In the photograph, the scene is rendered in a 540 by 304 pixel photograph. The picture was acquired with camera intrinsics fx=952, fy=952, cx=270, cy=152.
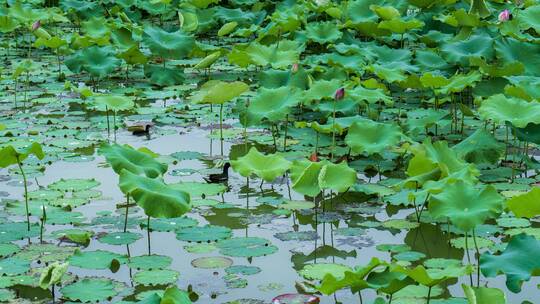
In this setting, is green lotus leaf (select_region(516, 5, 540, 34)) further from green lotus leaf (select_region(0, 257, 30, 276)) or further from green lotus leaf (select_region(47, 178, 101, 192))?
green lotus leaf (select_region(0, 257, 30, 276))

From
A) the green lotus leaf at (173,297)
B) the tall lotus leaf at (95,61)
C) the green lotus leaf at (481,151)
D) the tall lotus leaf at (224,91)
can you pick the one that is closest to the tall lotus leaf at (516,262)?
the green lotus leaf at (173,297)

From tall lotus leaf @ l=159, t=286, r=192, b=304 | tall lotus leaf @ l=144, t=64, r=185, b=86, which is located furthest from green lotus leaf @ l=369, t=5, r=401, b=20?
tall lotus leaf @ l=159, t=286, r=192, b=304

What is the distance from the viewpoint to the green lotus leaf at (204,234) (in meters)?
3.13

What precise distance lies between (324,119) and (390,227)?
146 centimetres

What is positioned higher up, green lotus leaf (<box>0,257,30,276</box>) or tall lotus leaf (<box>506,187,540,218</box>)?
tall lotus leaf (<box>506,187,540,218</box>)

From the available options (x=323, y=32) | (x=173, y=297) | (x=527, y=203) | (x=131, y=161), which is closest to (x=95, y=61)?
(x=323, y=32)

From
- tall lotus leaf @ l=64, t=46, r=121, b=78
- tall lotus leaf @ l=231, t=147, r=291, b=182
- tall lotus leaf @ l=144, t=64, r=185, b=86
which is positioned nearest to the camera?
tall lotus leaf @ l=231, t=147, r=291, b=182

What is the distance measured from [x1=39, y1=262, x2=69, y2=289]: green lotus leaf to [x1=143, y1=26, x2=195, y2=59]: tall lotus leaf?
3098 millimetres

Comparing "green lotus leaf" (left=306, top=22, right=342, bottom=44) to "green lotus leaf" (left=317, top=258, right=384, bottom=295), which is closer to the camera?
"green lotus leaf" (left=317, top=258, right=384, bottom=295)

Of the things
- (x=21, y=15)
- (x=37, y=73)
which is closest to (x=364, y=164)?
(x=37, y=73)

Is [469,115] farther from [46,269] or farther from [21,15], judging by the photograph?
[21,15]

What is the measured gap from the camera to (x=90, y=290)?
269 centimetres

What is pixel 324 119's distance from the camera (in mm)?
4656

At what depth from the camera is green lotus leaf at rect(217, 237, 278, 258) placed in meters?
3.00
